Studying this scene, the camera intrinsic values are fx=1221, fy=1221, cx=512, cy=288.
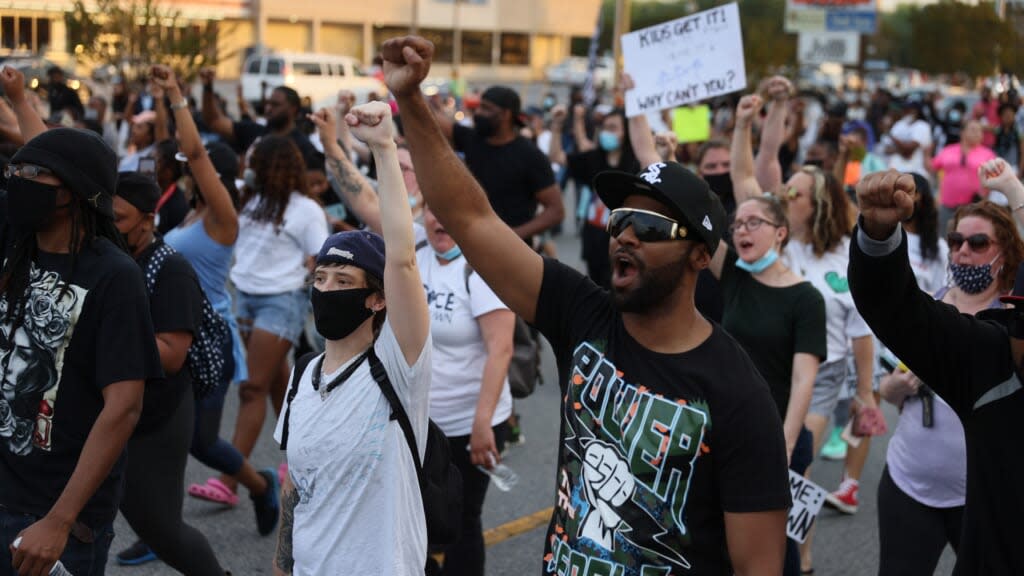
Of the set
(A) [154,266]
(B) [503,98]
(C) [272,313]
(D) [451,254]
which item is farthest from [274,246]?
(A) [154,266]

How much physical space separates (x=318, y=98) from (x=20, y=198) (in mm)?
38815

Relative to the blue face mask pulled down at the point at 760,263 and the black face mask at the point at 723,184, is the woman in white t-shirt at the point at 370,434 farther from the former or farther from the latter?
the black face mask at the point at 723,184

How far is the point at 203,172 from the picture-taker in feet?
18.9

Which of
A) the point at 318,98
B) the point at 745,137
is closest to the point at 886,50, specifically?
the point at 318,98

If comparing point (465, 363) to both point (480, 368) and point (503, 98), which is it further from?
point (503, 98)

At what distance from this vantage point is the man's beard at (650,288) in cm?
283

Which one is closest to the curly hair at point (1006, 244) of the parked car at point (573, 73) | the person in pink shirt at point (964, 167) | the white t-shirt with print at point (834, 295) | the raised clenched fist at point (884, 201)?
the white t-shirt with print at point (834, 295)

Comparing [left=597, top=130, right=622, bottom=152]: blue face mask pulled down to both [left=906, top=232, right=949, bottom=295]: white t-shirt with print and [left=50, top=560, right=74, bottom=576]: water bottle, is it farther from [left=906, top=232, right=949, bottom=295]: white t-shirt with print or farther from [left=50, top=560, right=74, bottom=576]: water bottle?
[left=50, top=560, right=74, bottom=576]: water bottle

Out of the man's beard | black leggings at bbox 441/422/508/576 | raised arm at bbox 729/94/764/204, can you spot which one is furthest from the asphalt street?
the man's beard

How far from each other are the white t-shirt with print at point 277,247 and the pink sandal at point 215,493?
112 centimetres

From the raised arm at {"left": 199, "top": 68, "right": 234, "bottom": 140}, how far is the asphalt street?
12.3ft

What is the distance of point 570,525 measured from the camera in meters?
2.91

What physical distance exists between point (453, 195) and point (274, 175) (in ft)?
14.0

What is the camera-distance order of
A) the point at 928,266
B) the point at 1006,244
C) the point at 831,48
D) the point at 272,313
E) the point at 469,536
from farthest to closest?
the point at 831,48 < the point at 272,313 < the point at 928,266 < the point at 469,536 < the point at 1006,244
